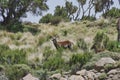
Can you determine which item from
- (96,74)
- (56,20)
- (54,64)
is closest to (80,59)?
(54,64)

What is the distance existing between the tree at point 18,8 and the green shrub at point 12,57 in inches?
595

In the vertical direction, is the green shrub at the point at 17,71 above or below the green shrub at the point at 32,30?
above

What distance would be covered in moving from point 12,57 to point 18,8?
1691 centimetres

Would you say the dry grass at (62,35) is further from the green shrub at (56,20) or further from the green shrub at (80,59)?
the green shrub at (56,20)

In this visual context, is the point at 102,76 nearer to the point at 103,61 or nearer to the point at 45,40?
the point at 103,61

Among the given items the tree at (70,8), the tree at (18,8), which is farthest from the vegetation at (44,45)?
the tree at (70,8)

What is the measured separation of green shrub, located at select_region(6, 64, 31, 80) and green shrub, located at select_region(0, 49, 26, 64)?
1.28 m

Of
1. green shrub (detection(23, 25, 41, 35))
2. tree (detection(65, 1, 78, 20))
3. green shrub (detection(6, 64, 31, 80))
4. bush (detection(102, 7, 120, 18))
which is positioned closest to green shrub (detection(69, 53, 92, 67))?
green shrub (detection(6, 64, 31, 80))

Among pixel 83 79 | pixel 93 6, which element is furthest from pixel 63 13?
pixel 83 79

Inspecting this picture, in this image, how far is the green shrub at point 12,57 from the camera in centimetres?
1675

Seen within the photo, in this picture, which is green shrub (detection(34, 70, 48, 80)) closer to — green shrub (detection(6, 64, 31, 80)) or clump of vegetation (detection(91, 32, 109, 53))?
green shrub (detection(6, 64, 31, 80))

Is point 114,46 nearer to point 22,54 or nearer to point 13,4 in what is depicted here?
point 22,54

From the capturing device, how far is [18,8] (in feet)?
110

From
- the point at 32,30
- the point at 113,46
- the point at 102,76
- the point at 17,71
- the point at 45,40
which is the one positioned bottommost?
the point at 32,30
